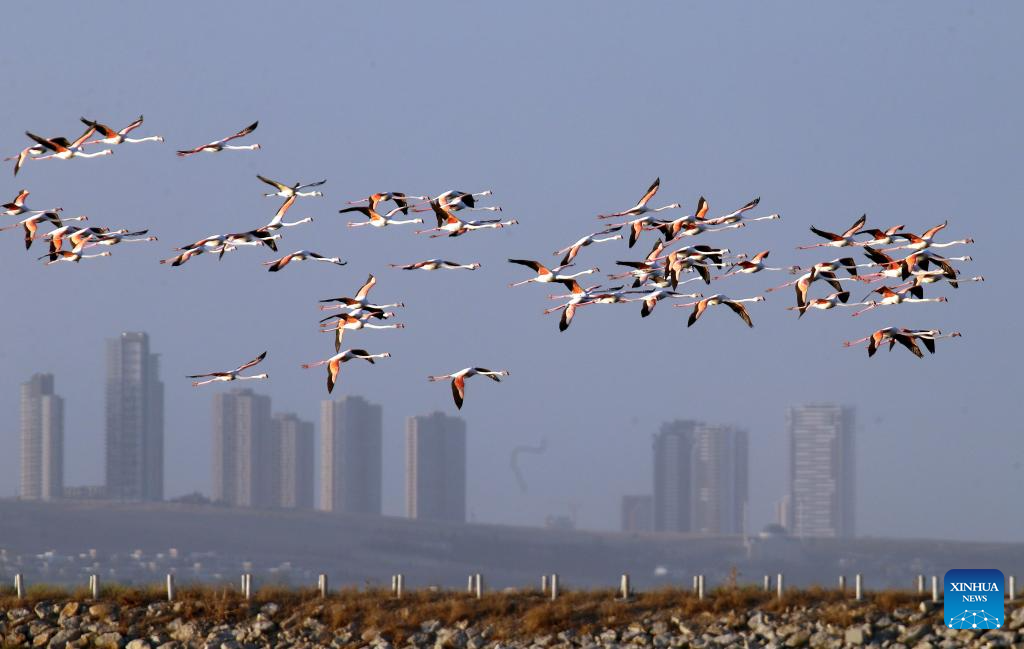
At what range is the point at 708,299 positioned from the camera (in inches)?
1614

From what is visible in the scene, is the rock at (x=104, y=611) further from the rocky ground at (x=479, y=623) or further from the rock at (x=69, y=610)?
the rock at (x=69, y=610)

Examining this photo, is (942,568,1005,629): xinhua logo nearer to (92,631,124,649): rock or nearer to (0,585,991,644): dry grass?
(0,585,991,644): dry grass

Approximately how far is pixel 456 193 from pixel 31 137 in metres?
10.8

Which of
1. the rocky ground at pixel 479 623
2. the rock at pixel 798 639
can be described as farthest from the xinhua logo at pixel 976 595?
the rock at pixel 798 639

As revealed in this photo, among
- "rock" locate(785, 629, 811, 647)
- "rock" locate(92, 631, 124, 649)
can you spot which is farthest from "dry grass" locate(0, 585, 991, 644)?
"rock" locate(785, 629, 811, 647)

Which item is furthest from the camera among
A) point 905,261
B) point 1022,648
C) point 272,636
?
point 272,636

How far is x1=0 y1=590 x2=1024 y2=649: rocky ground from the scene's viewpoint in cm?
4862

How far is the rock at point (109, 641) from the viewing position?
2008 inches

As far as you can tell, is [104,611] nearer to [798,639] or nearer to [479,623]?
[479,623]

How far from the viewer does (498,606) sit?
5147 cm

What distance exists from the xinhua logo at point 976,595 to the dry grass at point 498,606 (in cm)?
525

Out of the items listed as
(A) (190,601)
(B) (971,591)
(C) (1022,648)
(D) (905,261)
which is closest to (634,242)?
(D) (905,261)

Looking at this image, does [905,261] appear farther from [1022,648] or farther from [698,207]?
[1022,648]

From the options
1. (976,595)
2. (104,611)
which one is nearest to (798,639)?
(976,595)
